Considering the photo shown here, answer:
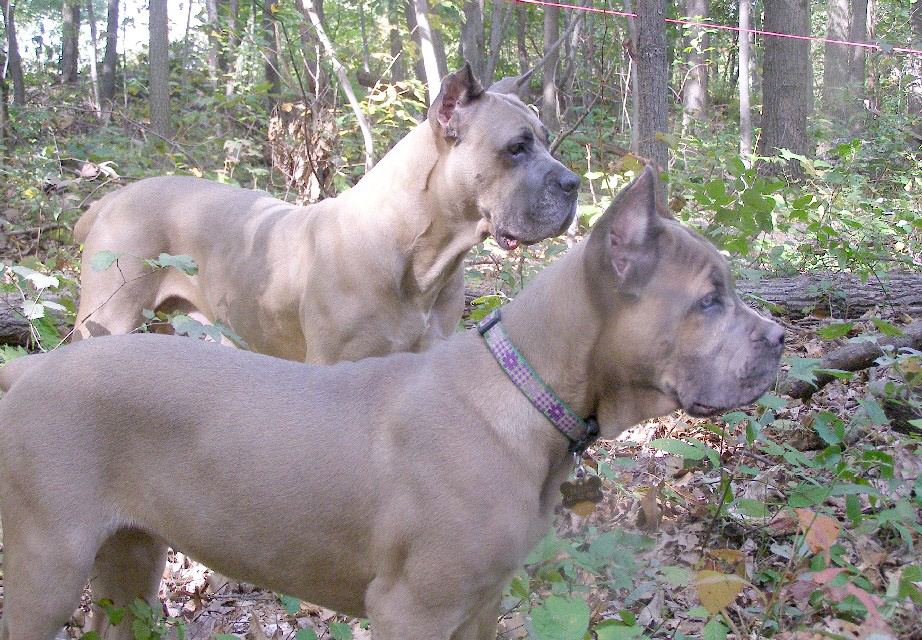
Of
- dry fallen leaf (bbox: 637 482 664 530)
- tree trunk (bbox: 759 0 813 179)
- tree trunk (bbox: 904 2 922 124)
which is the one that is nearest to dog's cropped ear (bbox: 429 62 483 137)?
dry fallen leaf (bbox: 637 482 664 530)

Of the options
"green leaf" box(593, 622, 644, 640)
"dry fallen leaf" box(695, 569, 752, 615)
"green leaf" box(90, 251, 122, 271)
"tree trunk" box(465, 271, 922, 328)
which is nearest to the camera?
"green leaf" box(593, 622, 644, 640)

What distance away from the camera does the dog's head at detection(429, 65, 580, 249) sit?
486 centimetres

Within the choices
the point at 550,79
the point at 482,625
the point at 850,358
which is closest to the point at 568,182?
the point at 850,358

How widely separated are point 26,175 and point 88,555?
29.6ft

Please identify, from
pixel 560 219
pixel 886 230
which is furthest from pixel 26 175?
pixel 886 230

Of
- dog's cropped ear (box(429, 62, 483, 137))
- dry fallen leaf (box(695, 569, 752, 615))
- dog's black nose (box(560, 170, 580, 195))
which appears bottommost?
dry fallen leaf (box(695, 569, 752, 615))

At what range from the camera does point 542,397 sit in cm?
304

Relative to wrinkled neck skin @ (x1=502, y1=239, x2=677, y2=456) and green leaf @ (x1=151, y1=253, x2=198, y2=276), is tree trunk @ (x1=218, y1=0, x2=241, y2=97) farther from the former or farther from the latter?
wrinkled neck skin @ (x1=502, y1=239, x2=677, y2=456)

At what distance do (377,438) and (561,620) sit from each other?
93 cm

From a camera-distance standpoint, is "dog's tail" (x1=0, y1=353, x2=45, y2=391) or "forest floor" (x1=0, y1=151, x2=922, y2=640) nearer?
"forest floor" (x1=0, y1=151, x2=922, y2=640)

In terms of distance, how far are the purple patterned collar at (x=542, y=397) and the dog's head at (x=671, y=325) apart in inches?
5.9

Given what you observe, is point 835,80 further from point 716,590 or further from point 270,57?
point 716,590

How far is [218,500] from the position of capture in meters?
3.22

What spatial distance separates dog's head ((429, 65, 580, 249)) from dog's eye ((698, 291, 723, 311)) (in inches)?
74.9
